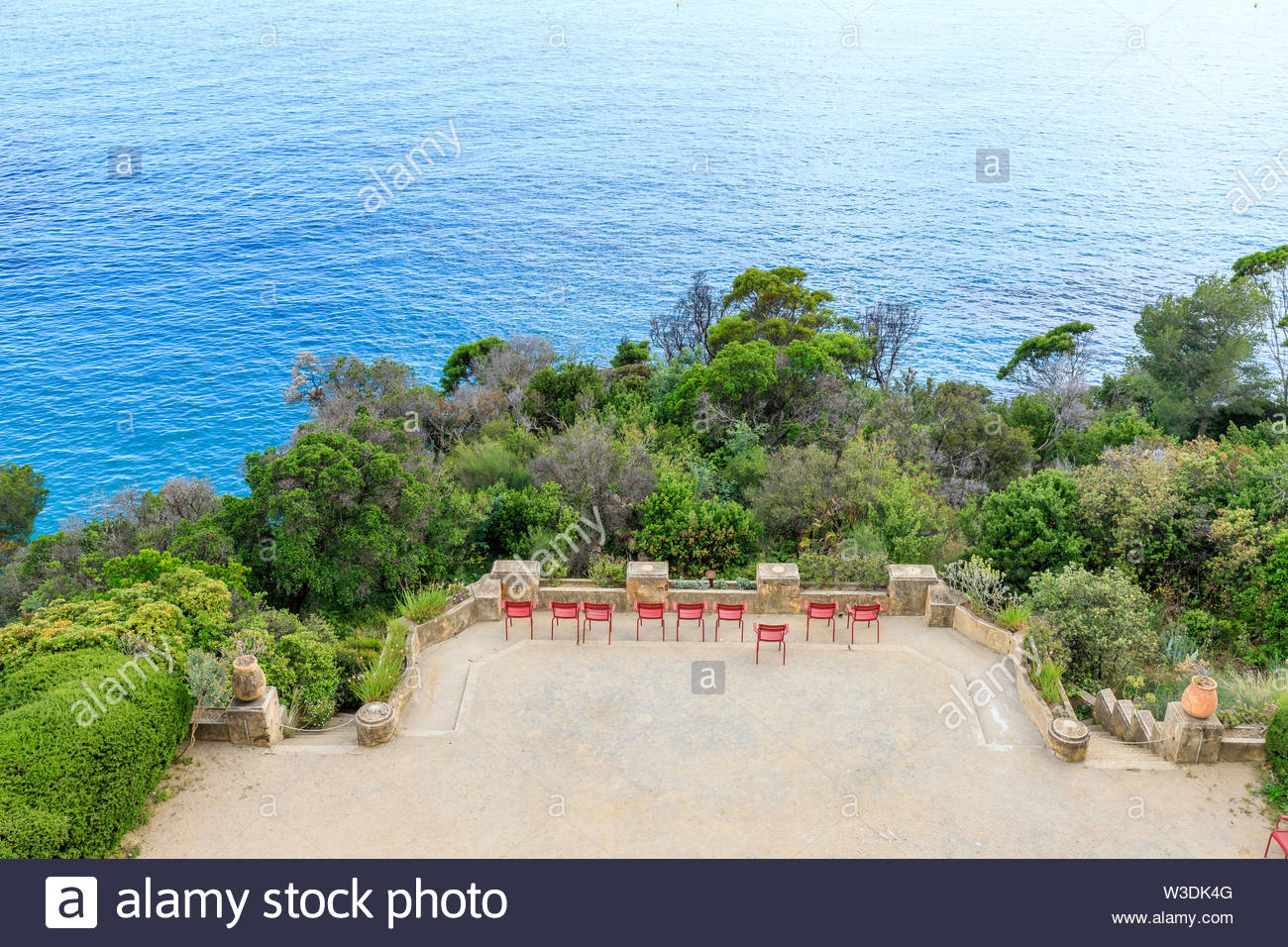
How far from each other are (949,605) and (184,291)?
7683cm

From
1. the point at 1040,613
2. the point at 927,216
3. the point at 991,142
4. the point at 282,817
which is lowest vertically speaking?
the point at 282,817

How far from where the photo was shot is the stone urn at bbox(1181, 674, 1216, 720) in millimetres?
15602

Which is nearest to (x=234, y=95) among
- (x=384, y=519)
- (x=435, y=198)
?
(x=435, y=198)

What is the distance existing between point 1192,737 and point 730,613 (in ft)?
27.9

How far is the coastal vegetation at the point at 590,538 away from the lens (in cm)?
1620

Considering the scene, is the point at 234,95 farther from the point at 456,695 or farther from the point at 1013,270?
the point at 456,695

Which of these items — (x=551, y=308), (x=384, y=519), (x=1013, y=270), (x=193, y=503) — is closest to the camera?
(x=384, y=519)

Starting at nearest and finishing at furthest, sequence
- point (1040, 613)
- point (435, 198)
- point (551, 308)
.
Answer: point (1040, 613) → point (551, 308) → point (435, 198)

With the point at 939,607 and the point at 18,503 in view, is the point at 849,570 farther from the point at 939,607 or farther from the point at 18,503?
the point at 18,503

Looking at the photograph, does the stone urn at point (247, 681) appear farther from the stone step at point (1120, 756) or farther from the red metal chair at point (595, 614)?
the stone step at point (1120, 756)

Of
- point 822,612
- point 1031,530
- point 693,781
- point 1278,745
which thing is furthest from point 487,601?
point 1278,745

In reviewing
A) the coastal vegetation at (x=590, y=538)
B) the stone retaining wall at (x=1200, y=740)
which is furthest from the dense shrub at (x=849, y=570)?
the stone retaining wall at (x=1200, y=740)

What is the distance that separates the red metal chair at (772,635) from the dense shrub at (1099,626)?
5.16 metres

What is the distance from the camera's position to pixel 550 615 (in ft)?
67.3
